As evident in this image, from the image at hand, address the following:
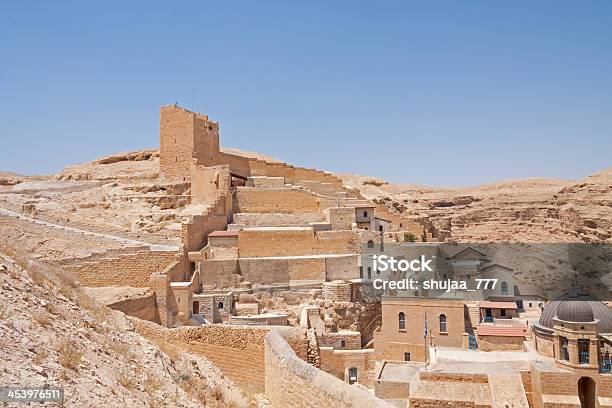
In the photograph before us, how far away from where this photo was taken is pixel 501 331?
16.3 metres

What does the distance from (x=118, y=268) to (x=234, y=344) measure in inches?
328

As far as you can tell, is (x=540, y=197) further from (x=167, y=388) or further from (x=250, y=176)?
(x=167, y=388)

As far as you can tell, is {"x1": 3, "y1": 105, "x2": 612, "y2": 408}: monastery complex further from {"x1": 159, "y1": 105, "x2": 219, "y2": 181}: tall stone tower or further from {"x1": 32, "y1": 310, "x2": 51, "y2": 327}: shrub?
{"x1": 32, "y1": 310, "x2": 51, "y2": 327}: shrub

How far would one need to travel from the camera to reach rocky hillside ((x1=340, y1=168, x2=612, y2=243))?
3644cm

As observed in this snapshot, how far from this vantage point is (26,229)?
18234 millimetres

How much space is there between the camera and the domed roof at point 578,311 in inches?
533

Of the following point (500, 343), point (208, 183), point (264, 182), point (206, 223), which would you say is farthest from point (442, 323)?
point (264, 182)

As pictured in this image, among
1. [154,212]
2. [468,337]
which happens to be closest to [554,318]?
[468,337]

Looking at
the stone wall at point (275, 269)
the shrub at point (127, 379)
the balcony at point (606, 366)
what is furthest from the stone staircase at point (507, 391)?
the stone wall at point (275, 269)

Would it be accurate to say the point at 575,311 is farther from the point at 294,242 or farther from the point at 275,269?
the point at 294,242

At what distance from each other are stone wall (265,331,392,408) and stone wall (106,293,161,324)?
7085 mm

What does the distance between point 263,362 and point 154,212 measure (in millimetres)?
15233

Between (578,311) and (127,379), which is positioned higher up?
(127,379)

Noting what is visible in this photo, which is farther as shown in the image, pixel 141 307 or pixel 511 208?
pixel 511 208
